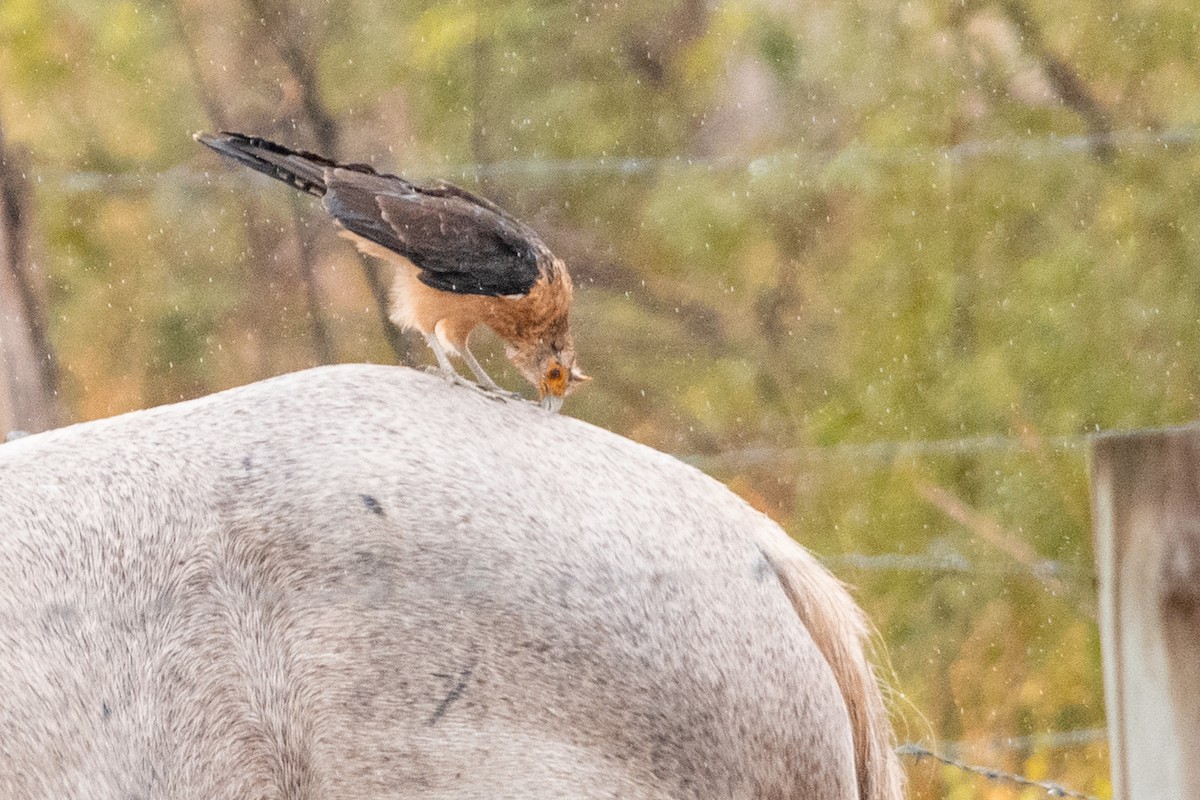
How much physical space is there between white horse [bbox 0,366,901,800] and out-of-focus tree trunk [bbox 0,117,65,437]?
0.79 meters

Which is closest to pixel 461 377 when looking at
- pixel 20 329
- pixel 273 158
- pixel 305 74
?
pixel 273 158

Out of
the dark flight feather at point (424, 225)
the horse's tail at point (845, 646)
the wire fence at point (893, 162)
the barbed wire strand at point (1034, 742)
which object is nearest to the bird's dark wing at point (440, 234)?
the dark flight feather at point (424, 225)

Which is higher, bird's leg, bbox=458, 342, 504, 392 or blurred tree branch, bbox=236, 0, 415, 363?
blurred tree branch, bbox=236, 0, 415, 363

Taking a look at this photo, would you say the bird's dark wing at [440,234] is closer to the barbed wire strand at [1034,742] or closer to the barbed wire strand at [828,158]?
the barbed wire strand at [828,158]

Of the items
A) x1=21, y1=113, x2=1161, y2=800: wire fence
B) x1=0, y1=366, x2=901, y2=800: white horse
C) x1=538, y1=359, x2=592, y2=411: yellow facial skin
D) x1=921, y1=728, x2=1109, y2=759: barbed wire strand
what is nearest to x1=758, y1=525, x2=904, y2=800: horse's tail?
x1=0, y1=366, x2=901, y2=800: white horse

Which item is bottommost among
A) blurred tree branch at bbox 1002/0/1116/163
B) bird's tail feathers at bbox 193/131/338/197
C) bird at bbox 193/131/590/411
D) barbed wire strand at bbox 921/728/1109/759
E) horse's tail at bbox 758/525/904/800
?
barbed wire strand at bbox 921/728/1109/759

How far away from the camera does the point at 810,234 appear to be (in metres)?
2.02

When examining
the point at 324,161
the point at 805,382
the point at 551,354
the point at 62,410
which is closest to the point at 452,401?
the point at 551,354

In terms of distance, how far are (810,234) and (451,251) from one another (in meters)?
1.15

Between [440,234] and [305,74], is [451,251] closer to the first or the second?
[440,234]

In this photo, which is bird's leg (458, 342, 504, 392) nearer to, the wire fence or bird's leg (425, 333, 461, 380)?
bird's leg (425, 333, 461, 380)

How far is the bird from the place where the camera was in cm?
97

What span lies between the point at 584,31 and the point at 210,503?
53.6 inches

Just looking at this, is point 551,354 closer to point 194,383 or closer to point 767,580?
point 767,580
